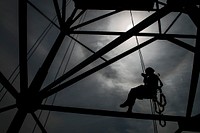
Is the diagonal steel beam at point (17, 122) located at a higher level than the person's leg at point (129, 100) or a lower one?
lower

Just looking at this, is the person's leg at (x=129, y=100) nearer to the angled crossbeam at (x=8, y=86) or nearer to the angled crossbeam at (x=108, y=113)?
the angled crossbeam at (x=108, y=113)

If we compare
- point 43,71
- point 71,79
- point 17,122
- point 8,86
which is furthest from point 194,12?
point 17,122

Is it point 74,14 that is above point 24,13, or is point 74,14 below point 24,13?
above

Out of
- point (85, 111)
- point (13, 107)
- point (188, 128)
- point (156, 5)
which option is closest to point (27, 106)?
point (13, 107)

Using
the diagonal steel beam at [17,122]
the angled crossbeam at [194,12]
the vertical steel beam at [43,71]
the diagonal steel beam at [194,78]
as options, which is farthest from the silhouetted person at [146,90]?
the diagonal steel beam at [17,122]

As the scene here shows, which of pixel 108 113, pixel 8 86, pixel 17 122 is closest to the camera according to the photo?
pixel 17 122

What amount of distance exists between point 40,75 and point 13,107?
0.86 metres

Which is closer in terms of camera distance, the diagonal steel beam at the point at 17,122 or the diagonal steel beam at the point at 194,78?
the diagonal steel beam at the point at 17,122

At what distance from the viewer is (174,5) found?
3.25 m

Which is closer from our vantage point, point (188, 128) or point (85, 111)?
point (85, 111)

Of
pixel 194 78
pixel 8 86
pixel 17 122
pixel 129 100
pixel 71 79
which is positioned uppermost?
pixel 194 78

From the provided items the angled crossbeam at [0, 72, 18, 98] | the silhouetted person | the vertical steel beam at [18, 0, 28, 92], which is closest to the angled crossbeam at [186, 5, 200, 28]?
the silhouetted person

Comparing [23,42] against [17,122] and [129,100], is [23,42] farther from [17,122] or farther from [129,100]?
[129,100]

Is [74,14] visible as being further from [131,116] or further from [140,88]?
[131,116]
